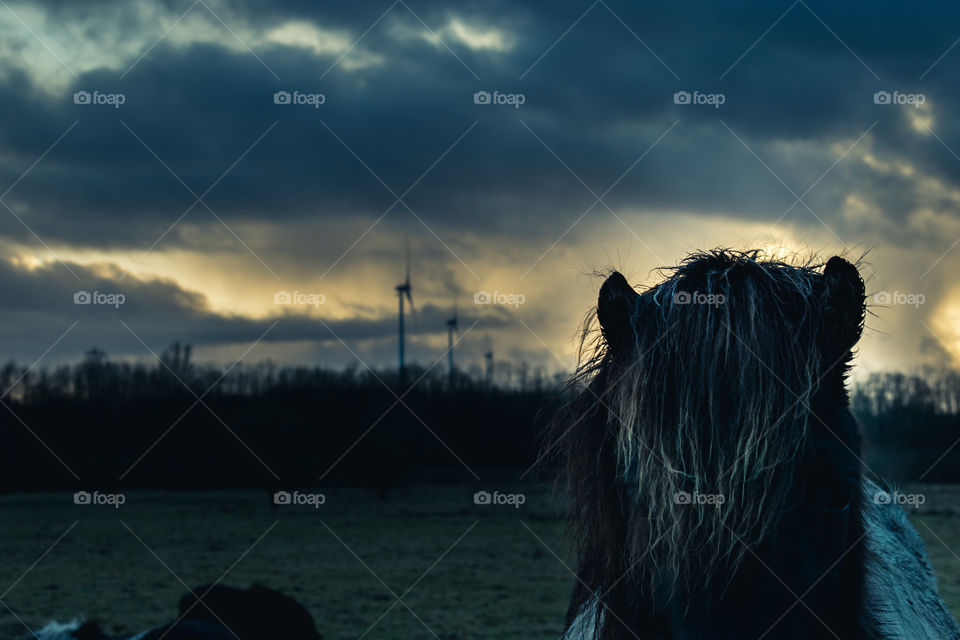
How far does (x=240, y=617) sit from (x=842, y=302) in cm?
651

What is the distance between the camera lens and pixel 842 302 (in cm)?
217

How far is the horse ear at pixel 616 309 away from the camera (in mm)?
2312

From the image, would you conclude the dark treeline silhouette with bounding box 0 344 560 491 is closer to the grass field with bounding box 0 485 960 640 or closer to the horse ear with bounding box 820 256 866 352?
the grass field with bounding box 0 485 960 640

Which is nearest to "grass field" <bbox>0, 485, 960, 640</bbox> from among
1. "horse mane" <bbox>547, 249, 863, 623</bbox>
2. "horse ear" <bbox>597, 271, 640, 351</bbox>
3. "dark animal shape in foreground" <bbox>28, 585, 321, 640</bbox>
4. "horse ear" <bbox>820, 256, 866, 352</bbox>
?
"horse mane" <bbox>547, 249, 863, 623</bbox>

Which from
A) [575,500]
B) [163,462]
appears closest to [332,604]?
[575,500]

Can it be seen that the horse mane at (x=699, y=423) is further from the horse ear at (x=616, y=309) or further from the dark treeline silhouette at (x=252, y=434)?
the dark treeline silhouette at (x=252, y=434)

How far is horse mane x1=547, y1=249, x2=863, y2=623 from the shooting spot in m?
2.02

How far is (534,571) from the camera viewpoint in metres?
18.3

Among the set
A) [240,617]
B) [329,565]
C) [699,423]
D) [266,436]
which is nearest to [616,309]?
[699,423]

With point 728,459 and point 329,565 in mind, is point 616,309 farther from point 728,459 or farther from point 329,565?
point 329,565

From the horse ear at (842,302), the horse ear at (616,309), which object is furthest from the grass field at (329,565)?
the horse ear at (842,302)

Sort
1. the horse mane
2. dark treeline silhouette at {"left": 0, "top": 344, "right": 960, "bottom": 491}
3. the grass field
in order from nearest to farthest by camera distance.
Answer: the horse mane → the grass field → dark treeline silhouette at {"left": 0, "top": 344, "right": 960, "bottom": 491}

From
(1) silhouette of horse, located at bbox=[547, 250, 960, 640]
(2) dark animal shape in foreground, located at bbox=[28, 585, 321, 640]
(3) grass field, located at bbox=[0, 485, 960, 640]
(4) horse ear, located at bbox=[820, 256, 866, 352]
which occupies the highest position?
(4) horse ear, located at bbox=[820, 256, 866, 352]

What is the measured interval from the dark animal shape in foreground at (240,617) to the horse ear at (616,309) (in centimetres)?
568
